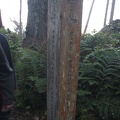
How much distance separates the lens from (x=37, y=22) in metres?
6.11

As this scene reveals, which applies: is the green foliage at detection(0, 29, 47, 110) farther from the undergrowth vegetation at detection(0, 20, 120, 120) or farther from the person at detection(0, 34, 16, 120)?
the person at detection(0, 34, 16, 120)

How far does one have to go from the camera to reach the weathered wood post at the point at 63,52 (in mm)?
2576

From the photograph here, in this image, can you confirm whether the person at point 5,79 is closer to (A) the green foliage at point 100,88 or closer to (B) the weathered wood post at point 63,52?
(B) the weathered wood post at point 63,52

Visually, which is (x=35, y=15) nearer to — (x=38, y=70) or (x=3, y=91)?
(x=38, y=70)

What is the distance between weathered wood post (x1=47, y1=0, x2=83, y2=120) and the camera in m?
2.58

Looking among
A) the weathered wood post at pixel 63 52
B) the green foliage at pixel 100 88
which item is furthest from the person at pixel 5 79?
the green foliage at pixel 100 88

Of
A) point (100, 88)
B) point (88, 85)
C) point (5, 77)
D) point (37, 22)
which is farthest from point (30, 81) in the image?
point (37, 22)

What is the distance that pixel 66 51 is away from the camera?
2.67 metres

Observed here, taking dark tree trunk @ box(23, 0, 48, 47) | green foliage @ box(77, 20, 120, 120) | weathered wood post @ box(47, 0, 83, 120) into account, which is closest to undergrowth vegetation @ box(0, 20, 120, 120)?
green foliage @ box(77, 20, 120, 120)

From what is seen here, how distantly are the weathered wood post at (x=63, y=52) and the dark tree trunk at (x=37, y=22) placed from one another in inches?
132

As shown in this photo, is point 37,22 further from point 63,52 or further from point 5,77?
point 5,77

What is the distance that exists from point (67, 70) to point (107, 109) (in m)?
1.56

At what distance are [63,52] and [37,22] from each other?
3656 millimetres

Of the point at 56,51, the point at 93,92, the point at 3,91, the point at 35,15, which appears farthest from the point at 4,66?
the point at 35,15
